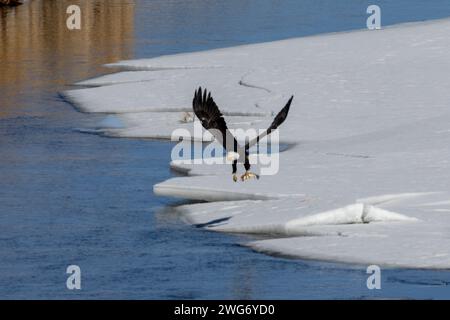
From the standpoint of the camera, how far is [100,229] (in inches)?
Result: 596

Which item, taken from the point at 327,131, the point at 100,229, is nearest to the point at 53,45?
the point at 327,131

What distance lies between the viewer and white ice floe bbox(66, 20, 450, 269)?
1432cm

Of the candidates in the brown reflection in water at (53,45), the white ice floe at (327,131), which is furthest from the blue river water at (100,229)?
the white ice floe at (327,131)

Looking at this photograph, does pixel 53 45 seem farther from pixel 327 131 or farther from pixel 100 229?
pixel 100 229

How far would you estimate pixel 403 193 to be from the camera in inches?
608

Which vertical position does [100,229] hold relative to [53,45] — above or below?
below

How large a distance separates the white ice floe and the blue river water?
1.08 ft

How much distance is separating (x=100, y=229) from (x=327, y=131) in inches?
227

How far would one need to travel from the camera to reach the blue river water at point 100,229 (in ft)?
42.2

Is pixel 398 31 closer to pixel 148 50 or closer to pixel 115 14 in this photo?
pixel 148 50

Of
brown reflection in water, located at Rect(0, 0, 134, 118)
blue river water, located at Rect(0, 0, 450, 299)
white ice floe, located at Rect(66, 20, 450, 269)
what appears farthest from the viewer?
brown reflection in water, located at Rect(0, 0, 134, 118)

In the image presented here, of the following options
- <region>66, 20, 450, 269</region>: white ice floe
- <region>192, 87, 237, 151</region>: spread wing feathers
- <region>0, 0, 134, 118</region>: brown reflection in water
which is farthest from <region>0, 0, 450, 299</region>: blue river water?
<region>192, 87, 237, 151</region>: spread wing feathers

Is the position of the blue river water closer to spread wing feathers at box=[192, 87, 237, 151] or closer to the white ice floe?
the white ice floe
